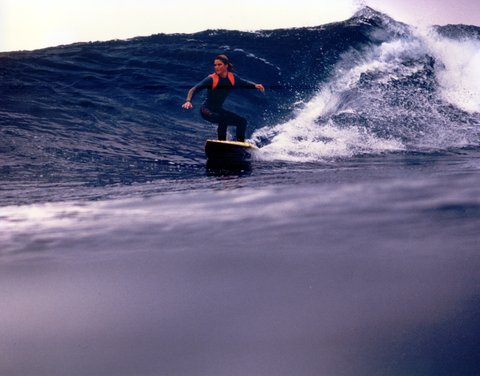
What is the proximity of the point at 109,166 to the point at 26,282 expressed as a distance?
4260mm

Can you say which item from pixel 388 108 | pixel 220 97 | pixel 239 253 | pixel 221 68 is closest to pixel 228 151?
pixel 220 97

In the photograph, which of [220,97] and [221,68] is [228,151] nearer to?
[220,97]

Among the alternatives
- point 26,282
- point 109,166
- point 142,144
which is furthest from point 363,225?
point 142,144

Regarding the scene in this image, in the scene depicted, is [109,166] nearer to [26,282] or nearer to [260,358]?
[26,282]

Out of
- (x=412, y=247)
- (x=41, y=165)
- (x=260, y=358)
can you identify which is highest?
(x=41, y=165)

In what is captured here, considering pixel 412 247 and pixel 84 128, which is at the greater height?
pixel 84 128

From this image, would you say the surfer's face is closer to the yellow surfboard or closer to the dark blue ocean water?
the yellow surfboard

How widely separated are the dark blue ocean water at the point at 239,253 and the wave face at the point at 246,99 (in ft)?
0.34

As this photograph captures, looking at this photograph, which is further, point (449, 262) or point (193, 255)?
point (193, 255)

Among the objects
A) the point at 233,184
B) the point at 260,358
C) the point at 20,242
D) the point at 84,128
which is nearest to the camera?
the point at 260,358

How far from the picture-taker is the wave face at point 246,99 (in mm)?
8055

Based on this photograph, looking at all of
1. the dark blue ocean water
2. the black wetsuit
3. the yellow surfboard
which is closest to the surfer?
the black wetsuit

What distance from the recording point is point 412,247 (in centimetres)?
329

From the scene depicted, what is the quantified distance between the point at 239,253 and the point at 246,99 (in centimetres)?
1066
